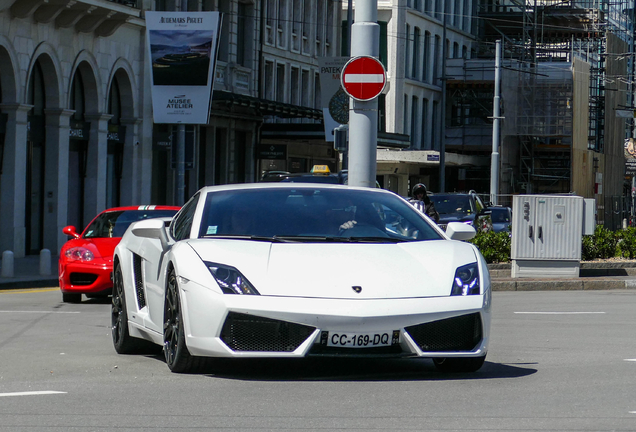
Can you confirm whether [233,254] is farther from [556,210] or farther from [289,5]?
[289,5]

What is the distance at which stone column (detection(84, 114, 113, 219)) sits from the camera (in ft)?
104

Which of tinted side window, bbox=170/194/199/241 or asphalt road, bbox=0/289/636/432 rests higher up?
tinted side window, bbox=170/194/199/241

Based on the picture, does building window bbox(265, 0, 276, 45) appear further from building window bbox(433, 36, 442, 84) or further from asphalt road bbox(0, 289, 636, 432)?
asphalt road bbox(0, 289, 636, 432)

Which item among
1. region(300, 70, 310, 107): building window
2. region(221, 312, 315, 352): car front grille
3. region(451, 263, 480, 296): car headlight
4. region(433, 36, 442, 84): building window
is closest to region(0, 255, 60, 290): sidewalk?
region(221, 312, 315, 352): car front grille

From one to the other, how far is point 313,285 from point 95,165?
25134 millimetres

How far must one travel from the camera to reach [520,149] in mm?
66000

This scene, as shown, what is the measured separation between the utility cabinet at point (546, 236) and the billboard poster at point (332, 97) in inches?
506

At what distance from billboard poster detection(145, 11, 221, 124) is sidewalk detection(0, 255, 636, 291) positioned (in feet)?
17.5

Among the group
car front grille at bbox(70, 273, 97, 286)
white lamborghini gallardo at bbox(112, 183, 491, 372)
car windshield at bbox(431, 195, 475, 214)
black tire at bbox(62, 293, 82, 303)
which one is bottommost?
black tire at bbox(62, 293, 82, 303)

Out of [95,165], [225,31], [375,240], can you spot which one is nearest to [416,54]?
[225,31]

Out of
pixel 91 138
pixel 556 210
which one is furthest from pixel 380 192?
pixel 91 138

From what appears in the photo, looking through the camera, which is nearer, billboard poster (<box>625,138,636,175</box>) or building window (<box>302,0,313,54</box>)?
building window (<box>302,0,313,54</box>)

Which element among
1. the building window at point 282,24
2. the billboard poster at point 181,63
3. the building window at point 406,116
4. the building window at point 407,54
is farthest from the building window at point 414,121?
the billboard poster at point 181,63

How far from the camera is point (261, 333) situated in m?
7.34
